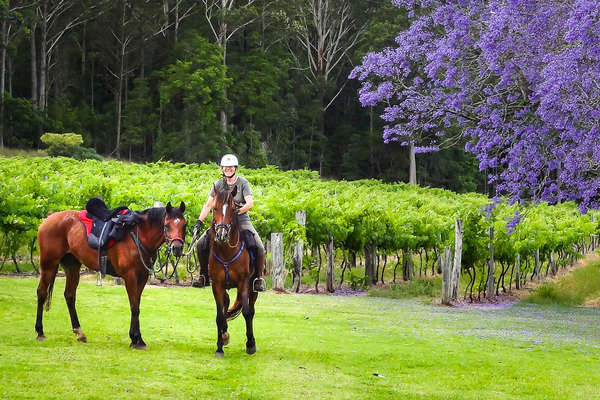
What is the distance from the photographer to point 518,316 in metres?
17.6

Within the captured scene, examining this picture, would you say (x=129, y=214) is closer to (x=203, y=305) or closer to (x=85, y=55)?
(x=203, y=305)

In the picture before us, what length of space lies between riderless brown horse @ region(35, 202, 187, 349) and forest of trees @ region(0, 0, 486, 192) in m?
45.2

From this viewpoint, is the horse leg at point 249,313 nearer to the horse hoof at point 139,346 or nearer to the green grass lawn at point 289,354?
the green grass lawn at point 289,354

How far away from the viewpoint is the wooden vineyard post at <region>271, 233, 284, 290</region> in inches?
730

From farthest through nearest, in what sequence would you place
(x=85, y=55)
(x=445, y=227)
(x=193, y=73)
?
(x=85, y=55) < (x=193, y=73) < (x=445, y=227)

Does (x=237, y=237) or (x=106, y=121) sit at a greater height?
(x=106, y=121)

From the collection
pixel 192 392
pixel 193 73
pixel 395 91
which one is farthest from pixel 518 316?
pixel 193 73

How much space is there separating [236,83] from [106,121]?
1026cm

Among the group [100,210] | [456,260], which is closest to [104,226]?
[100,210]

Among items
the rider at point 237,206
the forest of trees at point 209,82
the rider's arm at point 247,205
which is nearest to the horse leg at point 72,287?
the rider at point 237,206

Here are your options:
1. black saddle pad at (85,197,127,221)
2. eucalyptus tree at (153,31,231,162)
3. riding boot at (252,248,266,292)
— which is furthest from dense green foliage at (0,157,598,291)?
eucalyptus tree at (153,31,231,162)

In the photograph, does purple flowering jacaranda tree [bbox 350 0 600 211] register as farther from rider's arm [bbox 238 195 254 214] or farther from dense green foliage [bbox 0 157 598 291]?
rider's arm [bbox 238 195 254 214]

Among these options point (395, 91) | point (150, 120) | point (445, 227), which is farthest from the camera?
point (150, 120)

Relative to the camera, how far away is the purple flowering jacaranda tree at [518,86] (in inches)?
543
